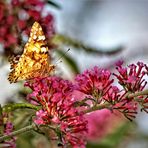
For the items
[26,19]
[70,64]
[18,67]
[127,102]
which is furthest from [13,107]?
[70,64]

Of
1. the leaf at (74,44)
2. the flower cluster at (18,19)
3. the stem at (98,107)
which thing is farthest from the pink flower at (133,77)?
the leaf at (74,44)

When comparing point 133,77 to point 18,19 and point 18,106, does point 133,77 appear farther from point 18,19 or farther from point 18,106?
point 18,19

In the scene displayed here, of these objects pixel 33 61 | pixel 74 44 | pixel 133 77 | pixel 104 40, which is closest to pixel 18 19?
pixel 74 44

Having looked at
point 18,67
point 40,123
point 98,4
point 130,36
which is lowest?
point 40,123

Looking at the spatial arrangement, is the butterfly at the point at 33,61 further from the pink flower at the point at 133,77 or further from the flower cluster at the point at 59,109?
the pink flower at the point at 133,77

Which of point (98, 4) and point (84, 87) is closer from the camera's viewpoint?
point (84, 87)

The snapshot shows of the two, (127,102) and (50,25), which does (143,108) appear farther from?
(50,25)
